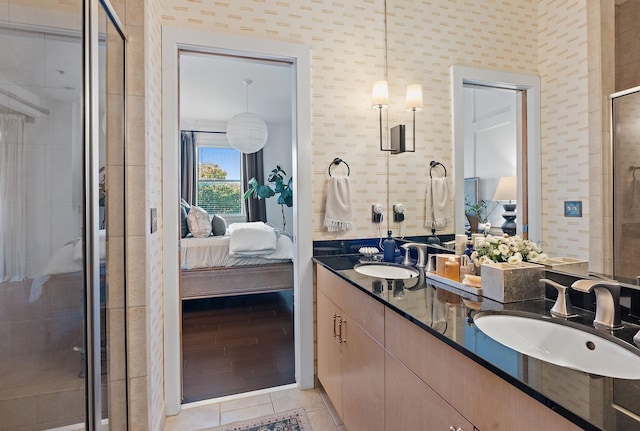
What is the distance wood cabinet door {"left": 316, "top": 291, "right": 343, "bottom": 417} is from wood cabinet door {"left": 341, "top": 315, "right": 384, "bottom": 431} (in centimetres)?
7

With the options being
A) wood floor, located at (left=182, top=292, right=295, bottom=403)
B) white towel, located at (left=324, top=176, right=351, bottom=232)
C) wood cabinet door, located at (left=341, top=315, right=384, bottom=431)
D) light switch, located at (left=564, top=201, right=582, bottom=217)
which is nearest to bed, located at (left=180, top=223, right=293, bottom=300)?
wood floor, located at (left=182, top=292, right=295, bottom=403)

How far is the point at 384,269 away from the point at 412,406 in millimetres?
916

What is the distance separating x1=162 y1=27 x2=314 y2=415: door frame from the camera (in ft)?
6.15

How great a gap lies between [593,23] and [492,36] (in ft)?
1.93

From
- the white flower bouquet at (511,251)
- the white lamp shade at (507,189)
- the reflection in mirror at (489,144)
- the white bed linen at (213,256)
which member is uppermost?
the reflection in mirror at (489,144)

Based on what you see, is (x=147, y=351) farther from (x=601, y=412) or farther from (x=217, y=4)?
(x=217, y=4)

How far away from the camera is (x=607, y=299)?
0.90 metres

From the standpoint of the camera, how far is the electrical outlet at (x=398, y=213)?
2184 millimetres

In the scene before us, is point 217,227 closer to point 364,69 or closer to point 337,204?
point 337,204

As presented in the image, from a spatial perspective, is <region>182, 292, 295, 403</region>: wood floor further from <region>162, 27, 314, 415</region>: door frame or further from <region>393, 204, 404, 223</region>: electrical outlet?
<region>393, 204, 404, 223</region>: electrical outlet

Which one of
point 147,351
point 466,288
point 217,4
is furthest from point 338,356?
point 217,4

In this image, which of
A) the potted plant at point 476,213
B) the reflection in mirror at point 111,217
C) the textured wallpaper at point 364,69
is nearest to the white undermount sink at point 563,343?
the potted plant at point 476,213

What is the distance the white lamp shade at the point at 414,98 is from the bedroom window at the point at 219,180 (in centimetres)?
471

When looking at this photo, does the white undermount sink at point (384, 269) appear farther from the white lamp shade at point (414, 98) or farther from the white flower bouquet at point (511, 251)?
the white lamp shade at point (414, 98)
